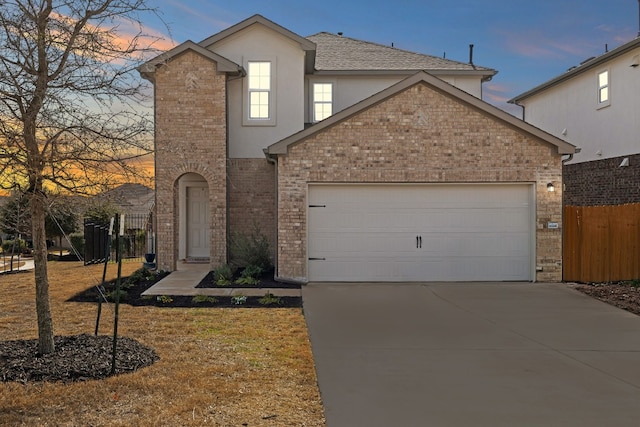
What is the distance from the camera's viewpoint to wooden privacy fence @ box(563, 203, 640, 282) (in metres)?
14.3

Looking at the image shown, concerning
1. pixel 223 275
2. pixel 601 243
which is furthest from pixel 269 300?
pixel 601 243

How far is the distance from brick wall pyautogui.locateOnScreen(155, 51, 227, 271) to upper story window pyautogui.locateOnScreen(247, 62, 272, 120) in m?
1.16

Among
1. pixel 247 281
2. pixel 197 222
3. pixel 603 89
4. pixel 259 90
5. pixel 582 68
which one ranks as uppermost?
pixel 582 68

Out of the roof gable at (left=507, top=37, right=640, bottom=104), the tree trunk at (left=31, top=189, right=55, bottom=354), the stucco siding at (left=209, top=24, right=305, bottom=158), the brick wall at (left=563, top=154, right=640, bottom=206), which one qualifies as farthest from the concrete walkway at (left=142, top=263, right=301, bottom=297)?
the roof gable at (left=507, top=37, right=640, bottom=104)

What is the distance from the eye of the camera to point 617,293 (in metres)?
12.9

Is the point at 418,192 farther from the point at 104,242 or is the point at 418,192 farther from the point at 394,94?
the point at 104,242

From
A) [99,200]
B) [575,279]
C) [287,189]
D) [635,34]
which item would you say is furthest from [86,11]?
[635,34]

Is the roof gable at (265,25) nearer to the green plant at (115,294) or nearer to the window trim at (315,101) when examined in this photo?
the window trim at (315,101)

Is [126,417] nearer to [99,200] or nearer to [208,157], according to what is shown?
[99,200]

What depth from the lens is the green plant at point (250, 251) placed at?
1588 cm

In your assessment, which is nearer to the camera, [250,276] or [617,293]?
[617,293]

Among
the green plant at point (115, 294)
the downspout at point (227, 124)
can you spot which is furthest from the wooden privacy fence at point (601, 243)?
the green plant at point (115, 294)

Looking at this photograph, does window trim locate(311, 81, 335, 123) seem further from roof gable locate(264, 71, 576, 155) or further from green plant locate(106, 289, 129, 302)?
green plant locate(106, 289, 129, 302)

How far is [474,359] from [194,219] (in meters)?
12.8
